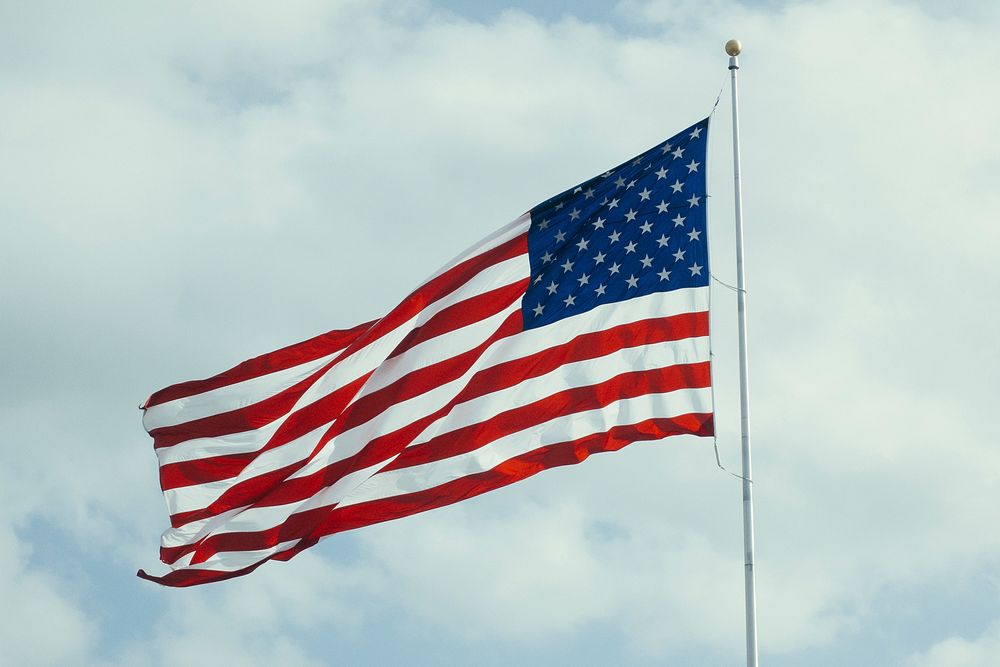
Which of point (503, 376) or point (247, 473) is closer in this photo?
point (503, 376)

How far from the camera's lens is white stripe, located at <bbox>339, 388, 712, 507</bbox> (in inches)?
1094

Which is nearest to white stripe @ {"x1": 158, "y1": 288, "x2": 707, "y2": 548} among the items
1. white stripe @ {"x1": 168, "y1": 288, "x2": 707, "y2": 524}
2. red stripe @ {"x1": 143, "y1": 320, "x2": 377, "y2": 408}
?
white stripe @ {"x1": 168, "y1": 288, "x2": 707, "y2": 524}

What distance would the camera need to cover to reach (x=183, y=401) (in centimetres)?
3109

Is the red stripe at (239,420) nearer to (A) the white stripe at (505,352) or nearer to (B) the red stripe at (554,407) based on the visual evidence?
(A) the white stripe at (505,352)

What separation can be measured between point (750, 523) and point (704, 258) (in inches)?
184

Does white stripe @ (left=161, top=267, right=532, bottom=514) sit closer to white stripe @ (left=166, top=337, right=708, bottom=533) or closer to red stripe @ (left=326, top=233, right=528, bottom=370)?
white stripe @ (left=166, top=337, right=708, bottom=533)

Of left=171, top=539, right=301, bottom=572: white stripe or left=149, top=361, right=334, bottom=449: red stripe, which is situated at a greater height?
left=149, top=361, right=334, bottom=449: red stripe

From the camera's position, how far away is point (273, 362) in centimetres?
3078

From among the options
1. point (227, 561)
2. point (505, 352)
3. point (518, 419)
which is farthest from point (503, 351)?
point (227, 561)

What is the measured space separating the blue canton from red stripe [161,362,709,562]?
1473 mm

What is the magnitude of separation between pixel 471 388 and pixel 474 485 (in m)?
1.69

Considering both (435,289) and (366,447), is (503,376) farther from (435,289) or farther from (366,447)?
(366,447)

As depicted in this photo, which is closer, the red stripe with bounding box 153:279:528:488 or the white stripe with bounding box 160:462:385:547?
the white stripe with bounding box 160:462:385:547

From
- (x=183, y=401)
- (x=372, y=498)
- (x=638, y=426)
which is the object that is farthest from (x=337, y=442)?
(x=638, y=426)
